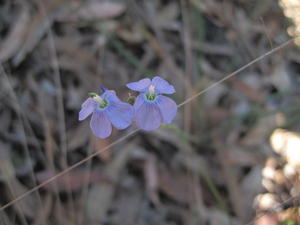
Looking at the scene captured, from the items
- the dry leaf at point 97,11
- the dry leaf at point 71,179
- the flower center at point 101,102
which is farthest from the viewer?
the dry leaf at point 97,11

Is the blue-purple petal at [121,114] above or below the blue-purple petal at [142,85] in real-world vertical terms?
below

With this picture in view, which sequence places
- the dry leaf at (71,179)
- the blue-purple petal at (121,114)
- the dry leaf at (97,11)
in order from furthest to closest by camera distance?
the dry leaf at (97,11) < the dry leaf at (71,179) < the blue-purple petal at (121,114)

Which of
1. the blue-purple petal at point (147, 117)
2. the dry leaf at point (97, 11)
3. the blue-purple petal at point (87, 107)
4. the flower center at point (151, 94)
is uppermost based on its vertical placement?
the dry leaf at point (97, 11)

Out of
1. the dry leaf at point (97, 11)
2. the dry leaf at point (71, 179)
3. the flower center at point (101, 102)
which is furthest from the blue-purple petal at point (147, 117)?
the dry leaf at point (97, 11)

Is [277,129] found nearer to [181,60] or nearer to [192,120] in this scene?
[192,120]

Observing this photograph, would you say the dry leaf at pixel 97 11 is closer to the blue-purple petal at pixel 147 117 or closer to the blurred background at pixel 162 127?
the blurred background at pixel 162 127

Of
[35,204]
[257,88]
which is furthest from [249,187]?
[35,204]

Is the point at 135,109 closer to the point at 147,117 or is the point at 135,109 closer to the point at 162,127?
the point at 147,117

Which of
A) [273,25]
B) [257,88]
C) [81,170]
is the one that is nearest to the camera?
[81,170]
